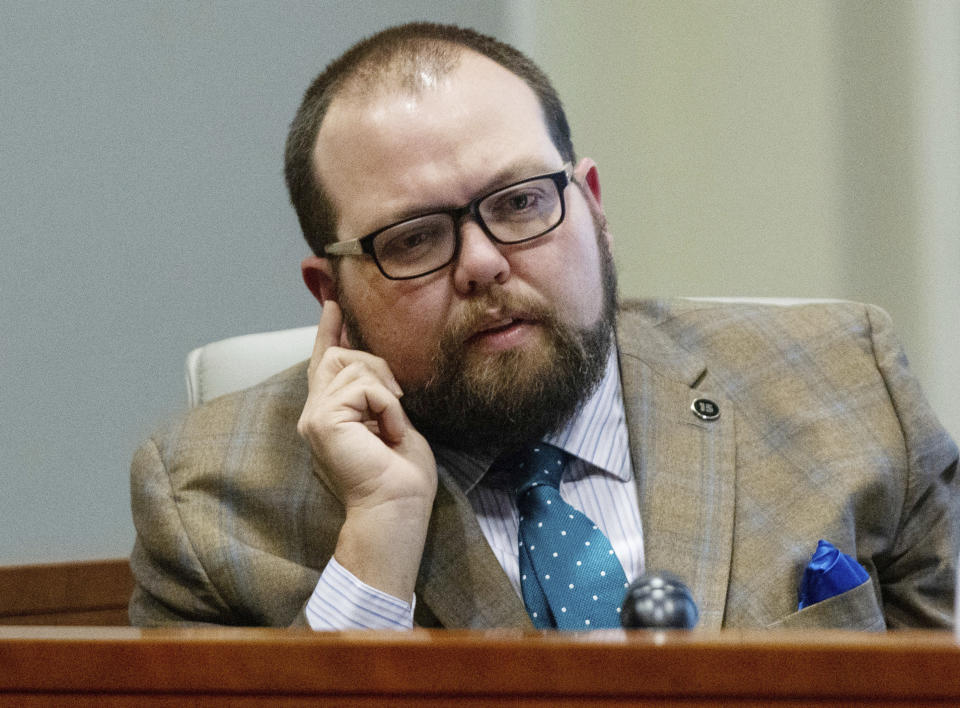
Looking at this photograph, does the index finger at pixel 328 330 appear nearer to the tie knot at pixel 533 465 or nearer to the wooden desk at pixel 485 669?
the tie knot at pixel 533 465

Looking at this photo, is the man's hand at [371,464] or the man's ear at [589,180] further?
the man's ear at [589,180]

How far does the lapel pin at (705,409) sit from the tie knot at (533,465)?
0.18 m

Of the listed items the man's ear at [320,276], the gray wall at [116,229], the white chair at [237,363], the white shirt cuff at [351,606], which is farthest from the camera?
the gray wall at [116,229]

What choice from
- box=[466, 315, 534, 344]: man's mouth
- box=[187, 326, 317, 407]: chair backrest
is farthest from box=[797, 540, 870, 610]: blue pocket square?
box=[187, 326, 317, 407]: chair backrest

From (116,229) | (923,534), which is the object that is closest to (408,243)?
(923,534)

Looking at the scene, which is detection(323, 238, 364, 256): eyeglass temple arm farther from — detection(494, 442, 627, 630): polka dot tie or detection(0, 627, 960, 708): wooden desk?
detection(0, 627, 960, 708): wooden desk

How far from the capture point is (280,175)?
218 cm

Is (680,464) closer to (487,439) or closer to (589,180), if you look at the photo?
(487,439)

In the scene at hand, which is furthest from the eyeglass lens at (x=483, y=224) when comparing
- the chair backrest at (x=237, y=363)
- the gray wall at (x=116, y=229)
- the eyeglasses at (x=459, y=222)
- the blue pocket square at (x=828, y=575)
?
the gray wall at (x=116, y=229)

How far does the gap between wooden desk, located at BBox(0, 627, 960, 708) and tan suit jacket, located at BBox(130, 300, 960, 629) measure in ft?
1.79

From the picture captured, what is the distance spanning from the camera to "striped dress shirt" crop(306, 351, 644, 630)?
50.1 inches

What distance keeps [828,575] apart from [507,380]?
1.37 feet

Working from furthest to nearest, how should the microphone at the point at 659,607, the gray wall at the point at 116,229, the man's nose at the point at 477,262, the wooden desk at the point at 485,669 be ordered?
the gray wall at the point at 116,229 → the man's nose at the point at 477,262 → the microphone at the point at 659,607 → the wooden desk at the point at 485,669

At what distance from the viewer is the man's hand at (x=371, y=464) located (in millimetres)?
1178
